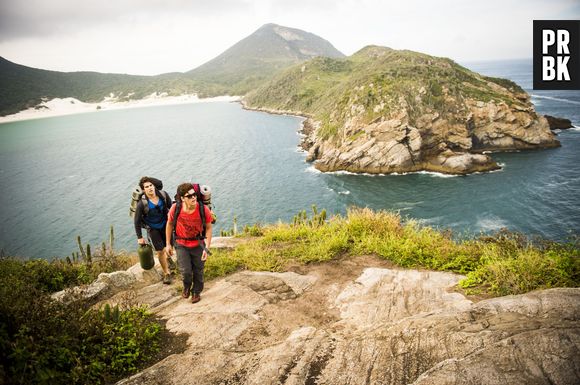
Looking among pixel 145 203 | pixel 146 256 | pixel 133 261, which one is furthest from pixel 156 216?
pixel 133 261

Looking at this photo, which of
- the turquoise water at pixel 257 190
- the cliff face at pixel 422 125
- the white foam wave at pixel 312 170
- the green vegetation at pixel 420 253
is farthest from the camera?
the white foam wave at pixel 312 170

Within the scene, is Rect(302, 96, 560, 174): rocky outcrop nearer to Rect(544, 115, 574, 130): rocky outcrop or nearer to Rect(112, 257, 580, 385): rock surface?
Rect(544, 115, 574, 130): rocky outcrop

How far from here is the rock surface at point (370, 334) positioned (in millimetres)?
3580

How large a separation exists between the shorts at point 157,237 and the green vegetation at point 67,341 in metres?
2.23

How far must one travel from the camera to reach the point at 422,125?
5500 cm

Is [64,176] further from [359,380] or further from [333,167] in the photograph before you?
[359,380]

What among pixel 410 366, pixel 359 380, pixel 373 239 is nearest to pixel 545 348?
pixel 410 366

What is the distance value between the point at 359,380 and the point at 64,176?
72.0m

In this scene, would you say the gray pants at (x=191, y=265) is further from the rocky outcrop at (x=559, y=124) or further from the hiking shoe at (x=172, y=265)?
the rocky outcrop at (x=559, y=124)

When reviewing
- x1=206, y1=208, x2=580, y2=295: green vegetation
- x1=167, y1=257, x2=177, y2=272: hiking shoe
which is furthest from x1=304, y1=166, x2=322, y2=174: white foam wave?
x1=167, y1=257, x2=177, y2=272: hiking shoe

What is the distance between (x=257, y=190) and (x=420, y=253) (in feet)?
131

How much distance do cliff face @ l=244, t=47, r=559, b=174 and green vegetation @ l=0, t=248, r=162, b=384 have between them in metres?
49.5

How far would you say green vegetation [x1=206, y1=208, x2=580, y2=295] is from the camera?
18.4 feet

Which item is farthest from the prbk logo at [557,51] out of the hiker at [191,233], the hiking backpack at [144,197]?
the hiking backpack at [144,197]
